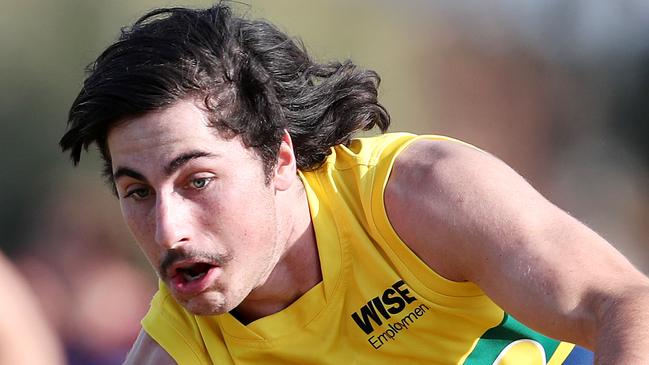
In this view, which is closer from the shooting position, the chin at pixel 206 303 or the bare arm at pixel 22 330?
the chin at pixel 206 303

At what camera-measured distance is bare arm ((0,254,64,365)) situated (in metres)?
3.68

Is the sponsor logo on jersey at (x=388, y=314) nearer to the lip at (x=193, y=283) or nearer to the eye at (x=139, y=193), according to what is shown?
the lip at (x=193, y=283)

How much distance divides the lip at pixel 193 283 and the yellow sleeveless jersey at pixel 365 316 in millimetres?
281

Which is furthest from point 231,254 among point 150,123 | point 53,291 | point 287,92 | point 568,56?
point 568,56

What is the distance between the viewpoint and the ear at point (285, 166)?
2.72 metres

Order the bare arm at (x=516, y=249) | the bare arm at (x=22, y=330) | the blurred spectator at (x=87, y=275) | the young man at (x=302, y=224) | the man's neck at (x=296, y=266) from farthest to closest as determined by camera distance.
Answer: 1. the blurred spectator at (x=87, y=275)
2. the bare arm at (x=22, y=330)
3. the man's neck at (x=296, y=266)
4. the young man at (x=302, y=224)
5. the bare arm at (x=516, y=249)

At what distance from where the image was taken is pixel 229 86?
2680 millimetres

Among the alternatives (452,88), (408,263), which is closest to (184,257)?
(408,263)

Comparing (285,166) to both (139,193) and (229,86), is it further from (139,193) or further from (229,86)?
(139,193)

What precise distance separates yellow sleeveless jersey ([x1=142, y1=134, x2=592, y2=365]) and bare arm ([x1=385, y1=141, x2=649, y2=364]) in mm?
77

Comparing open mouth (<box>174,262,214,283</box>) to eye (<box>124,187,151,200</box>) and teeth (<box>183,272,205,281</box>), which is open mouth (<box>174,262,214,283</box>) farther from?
eye (<box>124,187,151,200</box>)

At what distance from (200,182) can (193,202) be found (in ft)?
0.15

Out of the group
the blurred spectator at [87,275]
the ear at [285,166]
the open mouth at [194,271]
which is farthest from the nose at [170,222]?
the blurred spectator at [87,275]

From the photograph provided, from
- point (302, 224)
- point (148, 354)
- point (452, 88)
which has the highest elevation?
point (302, 224)
